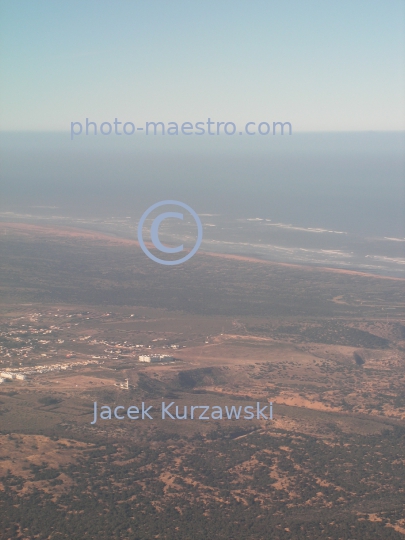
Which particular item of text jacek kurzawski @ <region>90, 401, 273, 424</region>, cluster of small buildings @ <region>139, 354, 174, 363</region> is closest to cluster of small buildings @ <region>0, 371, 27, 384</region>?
text jacek kurzawski @ <region>90, 401, 273, 424</region>

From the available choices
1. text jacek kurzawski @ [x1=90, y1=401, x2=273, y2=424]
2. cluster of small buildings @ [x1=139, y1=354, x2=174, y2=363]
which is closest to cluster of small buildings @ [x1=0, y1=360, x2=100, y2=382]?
cluster of small buildings @ [x1=139, y1=354, x2=174, y2=363]

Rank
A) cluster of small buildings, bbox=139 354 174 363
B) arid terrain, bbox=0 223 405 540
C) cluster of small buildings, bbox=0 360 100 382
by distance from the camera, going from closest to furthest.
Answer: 1. arid terrain, bbox=0 223 405 540
2. cluster of small buildings, bbox=0 360 100 382
3. cluster of small buildings, bbox=139 354 174 363

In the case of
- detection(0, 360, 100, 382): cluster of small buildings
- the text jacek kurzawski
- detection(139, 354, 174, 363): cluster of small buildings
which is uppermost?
detection(139, 354, 174, 363): cluster of small buildings

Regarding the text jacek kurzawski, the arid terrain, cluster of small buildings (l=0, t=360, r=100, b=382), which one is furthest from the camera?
cluster of small buildings (l=0, t=360, r=100, b=382)

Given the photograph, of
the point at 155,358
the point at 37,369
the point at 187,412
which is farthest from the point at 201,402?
the point at 37,369

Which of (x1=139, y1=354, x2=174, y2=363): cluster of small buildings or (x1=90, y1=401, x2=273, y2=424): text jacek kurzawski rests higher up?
(x1=139, y1=354, x2=174, y2=363): cluster of small buildings

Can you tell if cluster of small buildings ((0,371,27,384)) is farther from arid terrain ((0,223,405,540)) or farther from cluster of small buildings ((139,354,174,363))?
cluster of small buildings ((139,354,174,363))

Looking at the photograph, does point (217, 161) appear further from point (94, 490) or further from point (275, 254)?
point (94, 490)

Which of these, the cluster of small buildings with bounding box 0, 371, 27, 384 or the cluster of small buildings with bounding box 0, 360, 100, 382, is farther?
the cluster of small buildings with bounding box 0, 360, 100, 382

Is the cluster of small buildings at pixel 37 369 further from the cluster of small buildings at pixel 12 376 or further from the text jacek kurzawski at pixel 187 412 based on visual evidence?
the text jacek kurzawski at pixel 187 412
